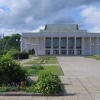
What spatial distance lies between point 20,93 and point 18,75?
2.06 meters

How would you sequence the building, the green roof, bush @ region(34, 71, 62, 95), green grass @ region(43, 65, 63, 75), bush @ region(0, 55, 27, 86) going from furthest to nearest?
the green roof, the building, green grass @ region(43, 65, 63, 75), bush @ region(0, 55, 27, 86), bush @ region(34, 71, 62, 95)

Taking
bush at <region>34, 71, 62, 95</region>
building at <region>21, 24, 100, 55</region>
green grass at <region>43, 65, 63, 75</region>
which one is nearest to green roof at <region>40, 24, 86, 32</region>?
building at <region>21, 24, 100, 55</region>

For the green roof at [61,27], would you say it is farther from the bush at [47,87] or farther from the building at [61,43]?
the bush at [47,87]

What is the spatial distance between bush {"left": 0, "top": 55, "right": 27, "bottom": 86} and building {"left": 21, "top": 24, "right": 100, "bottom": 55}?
3736 inches

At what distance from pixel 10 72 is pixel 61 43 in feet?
325

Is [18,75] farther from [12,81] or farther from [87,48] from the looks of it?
[87,48]

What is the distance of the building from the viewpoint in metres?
105

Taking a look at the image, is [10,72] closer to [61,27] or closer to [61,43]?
[61,43]

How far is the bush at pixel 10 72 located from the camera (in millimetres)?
9523

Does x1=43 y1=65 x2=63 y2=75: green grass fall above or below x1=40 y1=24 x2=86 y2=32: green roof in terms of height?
below

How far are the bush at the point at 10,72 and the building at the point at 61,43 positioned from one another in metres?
94.9

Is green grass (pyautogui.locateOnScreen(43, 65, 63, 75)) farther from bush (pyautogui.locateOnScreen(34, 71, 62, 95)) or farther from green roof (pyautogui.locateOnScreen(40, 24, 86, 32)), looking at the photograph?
green roof (pyautogui.locateOnScreen(40, 24, 86, 32))

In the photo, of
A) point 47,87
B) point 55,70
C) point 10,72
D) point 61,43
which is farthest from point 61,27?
point 47,87

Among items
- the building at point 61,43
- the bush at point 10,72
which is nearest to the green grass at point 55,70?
the bush at point 10,72
